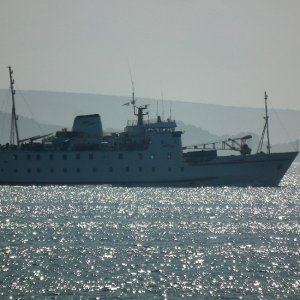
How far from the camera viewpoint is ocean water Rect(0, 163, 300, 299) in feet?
106

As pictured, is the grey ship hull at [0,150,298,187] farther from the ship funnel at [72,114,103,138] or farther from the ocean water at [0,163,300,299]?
the ocean water at [0,163,300,299]

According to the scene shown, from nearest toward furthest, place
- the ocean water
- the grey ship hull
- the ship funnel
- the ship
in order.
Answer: the ocean water → the ship → the grey ship hull → the ship funnel

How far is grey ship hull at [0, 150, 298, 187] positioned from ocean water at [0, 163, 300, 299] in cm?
966

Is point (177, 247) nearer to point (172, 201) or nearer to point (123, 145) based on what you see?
point (172, 201)

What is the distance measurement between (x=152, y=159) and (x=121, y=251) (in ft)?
131

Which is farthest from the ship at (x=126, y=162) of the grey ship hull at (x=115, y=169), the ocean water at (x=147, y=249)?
the ocean water at (x=147, y=249)

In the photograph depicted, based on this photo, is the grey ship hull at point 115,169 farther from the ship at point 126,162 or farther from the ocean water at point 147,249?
the ocean water at point 147,249

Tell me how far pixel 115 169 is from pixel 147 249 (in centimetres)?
3992

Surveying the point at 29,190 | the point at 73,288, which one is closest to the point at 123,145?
the point at 29,190

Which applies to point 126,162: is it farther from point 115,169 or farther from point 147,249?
point 147,249

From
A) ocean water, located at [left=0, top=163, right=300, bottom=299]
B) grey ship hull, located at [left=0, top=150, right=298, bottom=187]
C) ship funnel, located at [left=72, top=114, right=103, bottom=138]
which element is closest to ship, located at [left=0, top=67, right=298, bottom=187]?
grey ship hull, located at [left=0, top=150, right=298, bottom=187]

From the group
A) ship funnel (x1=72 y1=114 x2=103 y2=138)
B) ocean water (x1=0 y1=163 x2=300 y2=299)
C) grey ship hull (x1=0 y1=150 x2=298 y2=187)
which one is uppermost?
→ ship funnel (x1=72 y1=114 x2=103 y2=138)

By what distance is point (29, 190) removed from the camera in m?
81.1

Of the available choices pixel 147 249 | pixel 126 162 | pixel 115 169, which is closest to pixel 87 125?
pixel 115 169
